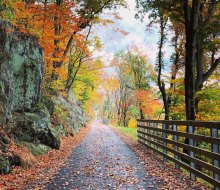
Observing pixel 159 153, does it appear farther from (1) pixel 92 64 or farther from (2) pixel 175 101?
(1) pixel 92 64

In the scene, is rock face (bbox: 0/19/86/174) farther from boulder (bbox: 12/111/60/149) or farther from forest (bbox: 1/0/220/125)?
forest (bbox: 1/0/220/125)

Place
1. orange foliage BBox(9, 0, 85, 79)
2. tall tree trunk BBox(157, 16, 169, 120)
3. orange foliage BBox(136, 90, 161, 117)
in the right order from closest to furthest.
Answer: orange foliage BBox(9, 0, 85, 79) < tall tree trunk BBox(157, 16, 169, 120) < orange foliage BBox(136, 90, 161, 117)

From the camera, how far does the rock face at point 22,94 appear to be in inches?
378

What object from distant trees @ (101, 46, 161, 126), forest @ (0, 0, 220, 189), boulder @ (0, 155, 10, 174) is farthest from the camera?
distant trees @ (101, 46, 161, 126)

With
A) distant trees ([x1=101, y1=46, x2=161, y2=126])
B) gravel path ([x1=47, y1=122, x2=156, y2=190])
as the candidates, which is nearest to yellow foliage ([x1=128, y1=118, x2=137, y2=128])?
distant trees ([x1=101, y1=46, x2=161, y2=126])

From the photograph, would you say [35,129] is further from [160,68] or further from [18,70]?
[160,68]

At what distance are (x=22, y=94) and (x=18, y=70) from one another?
111 centimetres

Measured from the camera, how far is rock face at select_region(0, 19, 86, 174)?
9.59m

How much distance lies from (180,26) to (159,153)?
11260mm

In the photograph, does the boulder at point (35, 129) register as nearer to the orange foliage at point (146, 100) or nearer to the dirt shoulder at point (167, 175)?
the dirt shoulder at point (167, 175)

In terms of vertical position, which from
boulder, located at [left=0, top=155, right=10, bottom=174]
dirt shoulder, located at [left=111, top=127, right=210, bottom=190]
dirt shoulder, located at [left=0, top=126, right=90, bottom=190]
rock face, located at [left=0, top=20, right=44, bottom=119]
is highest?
rock face, located at [left=0, top=20, right=44, bottom=119]

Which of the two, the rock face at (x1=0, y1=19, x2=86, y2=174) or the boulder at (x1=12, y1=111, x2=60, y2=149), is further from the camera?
the boulder at (x1=12, y1=111, x2=60, y2=149)

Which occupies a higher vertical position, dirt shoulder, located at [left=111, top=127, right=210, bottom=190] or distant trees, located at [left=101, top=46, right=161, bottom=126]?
distant trees, located at [left=101, top=46, right=161, bottom=126]

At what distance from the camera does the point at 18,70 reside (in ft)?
37.4
